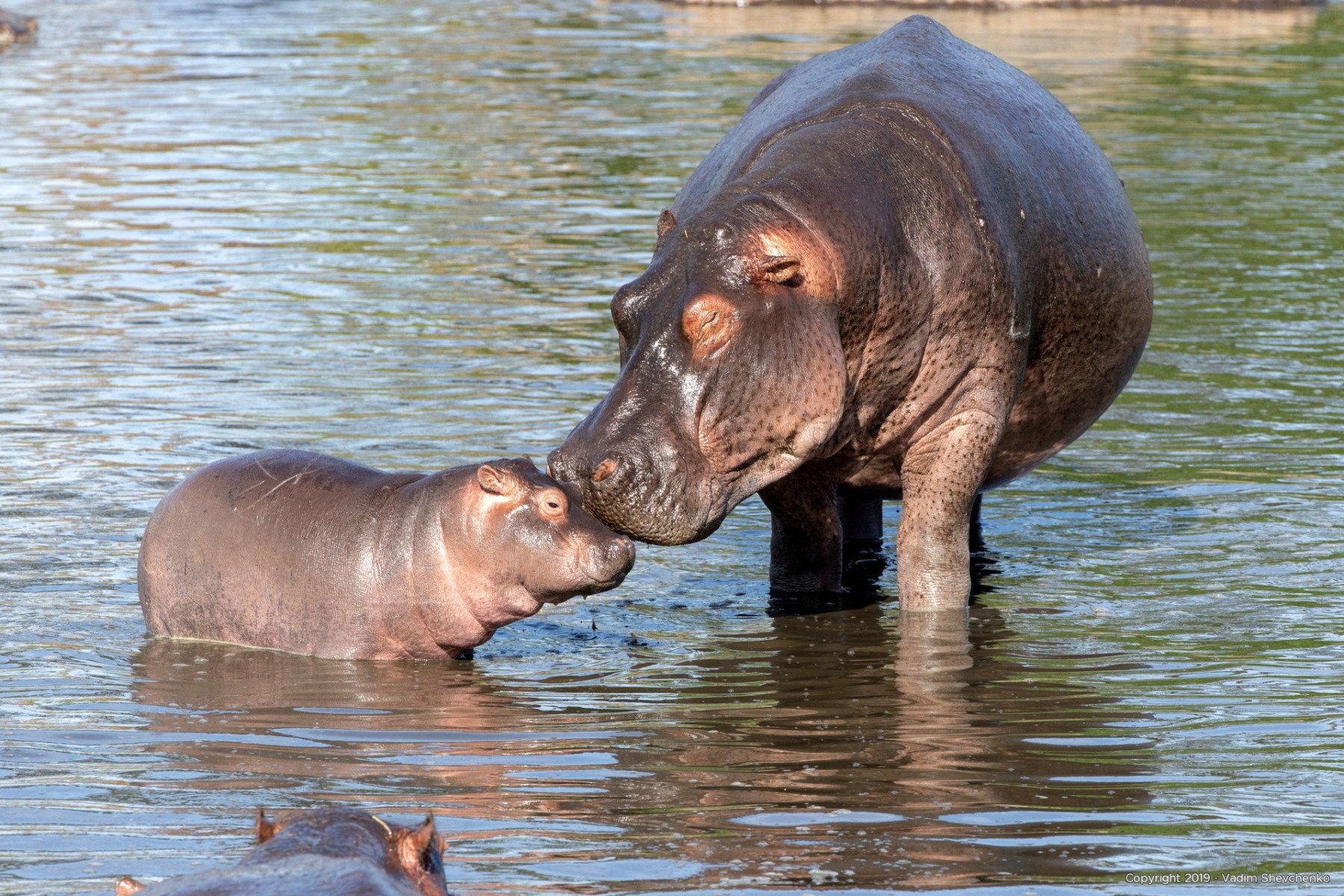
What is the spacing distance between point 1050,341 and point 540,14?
25820 millimetres

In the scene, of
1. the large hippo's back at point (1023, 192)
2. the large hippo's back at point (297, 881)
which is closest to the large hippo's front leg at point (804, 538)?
the large hippo's back at point (1023, 192)

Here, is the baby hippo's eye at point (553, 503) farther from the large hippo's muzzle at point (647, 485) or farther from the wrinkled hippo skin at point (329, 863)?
the wrinkled hippo skin at point (329, 863)

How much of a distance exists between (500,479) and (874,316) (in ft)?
3.93

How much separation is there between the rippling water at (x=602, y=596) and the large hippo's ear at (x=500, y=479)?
23.0 inches

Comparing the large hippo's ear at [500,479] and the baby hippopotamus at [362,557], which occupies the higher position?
the large hippo's ear at [500,479]

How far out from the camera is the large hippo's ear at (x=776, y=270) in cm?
542

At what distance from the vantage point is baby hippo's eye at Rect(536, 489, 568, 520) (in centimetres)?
586

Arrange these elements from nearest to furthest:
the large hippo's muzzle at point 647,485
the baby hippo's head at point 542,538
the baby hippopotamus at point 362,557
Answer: the large hippo's muzzle at point 647,485, the baby hippo's head at point 542,538, the baby hippopotamus at point 362,557

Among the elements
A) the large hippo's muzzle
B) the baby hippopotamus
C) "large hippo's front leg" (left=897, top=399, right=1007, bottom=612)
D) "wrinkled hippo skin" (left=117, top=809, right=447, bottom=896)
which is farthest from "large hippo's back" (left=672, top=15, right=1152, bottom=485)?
"wrinkled hippo skin" (left=117, top=809, right=447, bottom=896)

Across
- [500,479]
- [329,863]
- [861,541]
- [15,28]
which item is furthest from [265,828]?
[15,28]

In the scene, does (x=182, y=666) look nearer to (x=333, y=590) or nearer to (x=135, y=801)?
(x=333, y=590)

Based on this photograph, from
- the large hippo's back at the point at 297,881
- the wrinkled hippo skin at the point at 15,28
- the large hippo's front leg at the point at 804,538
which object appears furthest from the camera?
the wrinkled hippo skin at the point at 15,28

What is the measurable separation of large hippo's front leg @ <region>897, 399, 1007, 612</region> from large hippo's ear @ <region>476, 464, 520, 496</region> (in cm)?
123

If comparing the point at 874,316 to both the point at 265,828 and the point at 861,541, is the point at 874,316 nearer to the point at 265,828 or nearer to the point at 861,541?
the point at 861,541
